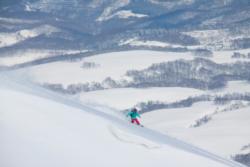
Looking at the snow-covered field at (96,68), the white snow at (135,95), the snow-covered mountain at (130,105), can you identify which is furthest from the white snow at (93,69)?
the white snow at (135,95)

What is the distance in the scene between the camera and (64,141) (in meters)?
16.3

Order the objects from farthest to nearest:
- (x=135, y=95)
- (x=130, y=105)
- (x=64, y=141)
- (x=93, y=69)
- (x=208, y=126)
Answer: (x=93, y=69) < (x=135, y=95) < (x=130, y=105) < (x=208, y=126) < (x=64, y=141)

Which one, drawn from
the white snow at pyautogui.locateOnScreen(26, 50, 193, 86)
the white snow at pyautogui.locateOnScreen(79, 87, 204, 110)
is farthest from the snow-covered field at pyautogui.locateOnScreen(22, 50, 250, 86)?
the white snow at pyautogui.locateOnScreen(79, 87, 204, 110)

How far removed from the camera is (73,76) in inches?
6831

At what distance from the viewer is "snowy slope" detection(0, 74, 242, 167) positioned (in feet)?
50.1

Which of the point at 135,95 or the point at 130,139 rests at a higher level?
the point at 130,139

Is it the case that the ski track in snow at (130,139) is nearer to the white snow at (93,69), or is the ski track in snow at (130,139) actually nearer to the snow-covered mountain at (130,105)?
the snow-covered mountain at (130,105)

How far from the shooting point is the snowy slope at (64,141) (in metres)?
15.3

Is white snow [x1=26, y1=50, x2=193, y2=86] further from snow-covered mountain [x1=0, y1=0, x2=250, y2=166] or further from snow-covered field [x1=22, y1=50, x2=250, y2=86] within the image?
snow-covered mountain [x1=0, y1=0, x2=250, y2=166]

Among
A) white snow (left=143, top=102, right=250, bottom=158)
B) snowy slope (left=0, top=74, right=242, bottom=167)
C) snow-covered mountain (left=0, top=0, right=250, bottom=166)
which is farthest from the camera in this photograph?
white snow (left=143, top=102, right=250, bottom=158)

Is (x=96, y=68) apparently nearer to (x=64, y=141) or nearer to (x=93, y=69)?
(x=93, y=69)

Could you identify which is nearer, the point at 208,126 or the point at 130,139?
the point at 130,139

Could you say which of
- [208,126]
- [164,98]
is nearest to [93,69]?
[164,98]

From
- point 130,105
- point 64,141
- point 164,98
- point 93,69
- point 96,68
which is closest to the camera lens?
point 64,141
